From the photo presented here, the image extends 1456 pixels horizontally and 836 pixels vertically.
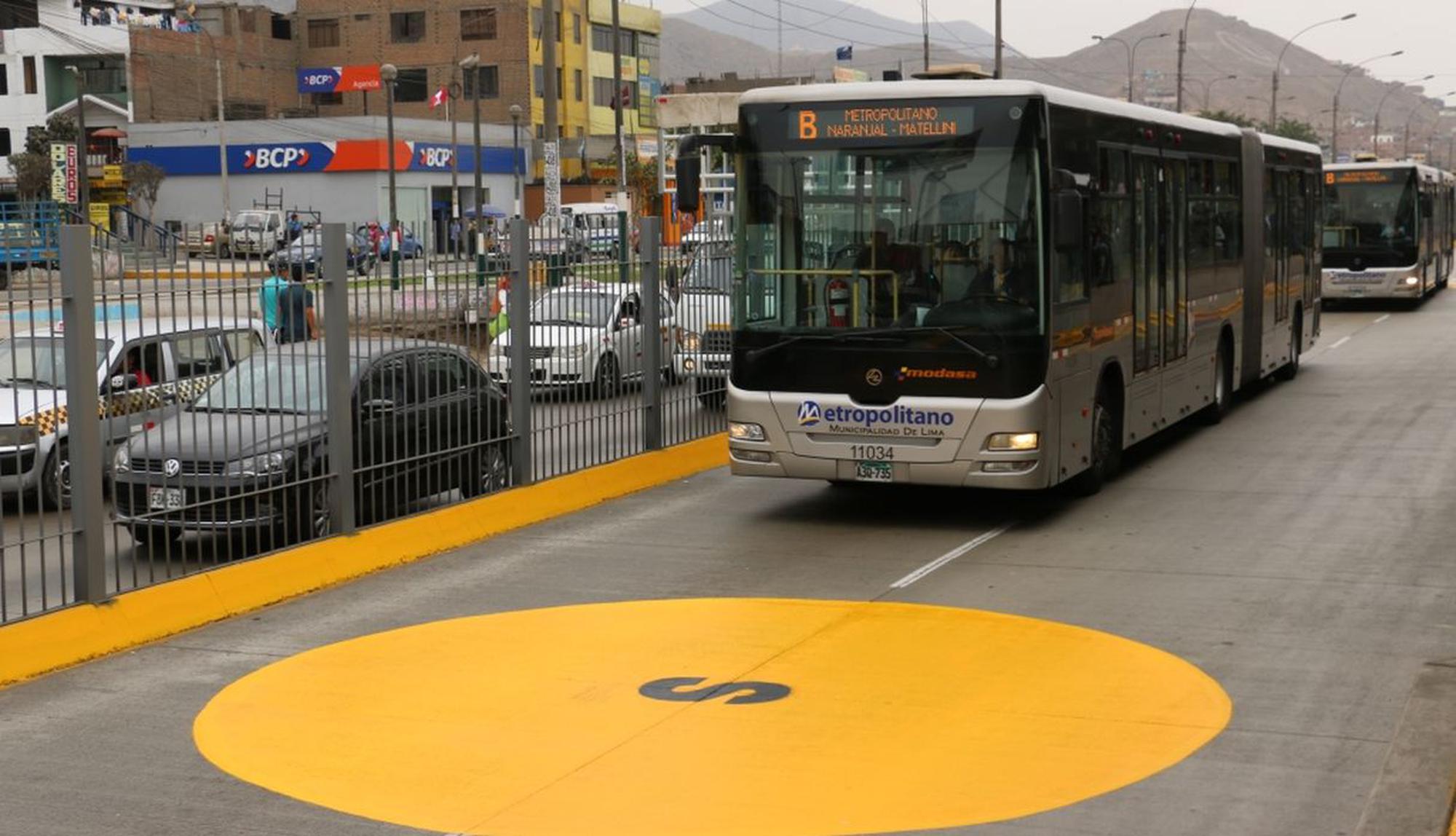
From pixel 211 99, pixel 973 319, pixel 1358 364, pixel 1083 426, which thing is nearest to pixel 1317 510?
pixel 1083 426

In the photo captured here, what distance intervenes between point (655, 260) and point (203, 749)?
9002 mm

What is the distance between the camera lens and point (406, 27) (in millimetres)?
98750

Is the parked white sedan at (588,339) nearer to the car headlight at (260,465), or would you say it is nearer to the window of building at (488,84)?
the car headlight at (260,465)

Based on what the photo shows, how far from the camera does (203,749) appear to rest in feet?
26.5

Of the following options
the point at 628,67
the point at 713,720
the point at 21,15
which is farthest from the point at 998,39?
the point at 628,67

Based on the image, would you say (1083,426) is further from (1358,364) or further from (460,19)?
(460,19)

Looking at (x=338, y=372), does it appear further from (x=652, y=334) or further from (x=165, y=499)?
(x=652, y=334)

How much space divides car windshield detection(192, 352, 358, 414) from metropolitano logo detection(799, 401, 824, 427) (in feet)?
11.3

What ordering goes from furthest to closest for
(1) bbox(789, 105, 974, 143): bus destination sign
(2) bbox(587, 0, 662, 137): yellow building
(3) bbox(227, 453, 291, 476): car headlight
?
1. (2) bbox(587, 0, 662, 137): yellow building
2. (1) bbox(789, 105, 974, 143): bus destination sign
3. (3) bbox(227, 453, 291, 476): car headlight

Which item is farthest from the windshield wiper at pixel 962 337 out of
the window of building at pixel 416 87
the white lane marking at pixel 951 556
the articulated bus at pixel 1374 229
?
the window of building at pixel 416 87

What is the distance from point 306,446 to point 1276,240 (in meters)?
15.2

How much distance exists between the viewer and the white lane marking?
1188 cm

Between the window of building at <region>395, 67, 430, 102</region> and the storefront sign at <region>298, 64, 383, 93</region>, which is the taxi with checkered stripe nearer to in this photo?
the storefront sign at <region>298, 64, 383, 93</region>

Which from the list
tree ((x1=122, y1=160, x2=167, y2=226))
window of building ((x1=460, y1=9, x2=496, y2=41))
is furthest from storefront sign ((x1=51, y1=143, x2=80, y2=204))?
window of building ((x1=460, y1=9, x2=496, y2=41))
